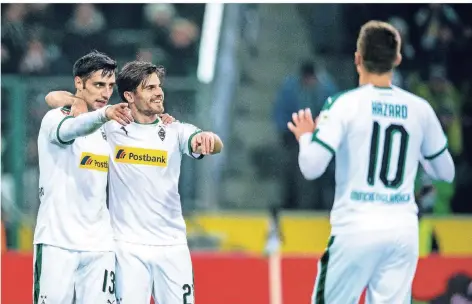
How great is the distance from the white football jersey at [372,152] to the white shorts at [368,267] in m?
0.08

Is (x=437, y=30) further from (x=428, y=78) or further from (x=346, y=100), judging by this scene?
(x=346, y=100)

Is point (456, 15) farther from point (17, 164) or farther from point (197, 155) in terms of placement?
point (197, 155)

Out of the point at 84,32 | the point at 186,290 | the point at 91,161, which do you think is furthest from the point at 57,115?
the point at 84,32

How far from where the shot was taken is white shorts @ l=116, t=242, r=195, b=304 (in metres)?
7.66

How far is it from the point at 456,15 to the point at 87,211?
8.85m

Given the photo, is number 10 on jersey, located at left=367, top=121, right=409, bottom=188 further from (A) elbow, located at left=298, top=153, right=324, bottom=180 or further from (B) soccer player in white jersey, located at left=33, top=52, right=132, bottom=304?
(B) soccer player in white jersey, located at left=33, top=52, right=132, bottom=304

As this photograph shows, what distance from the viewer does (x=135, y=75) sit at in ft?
25.7

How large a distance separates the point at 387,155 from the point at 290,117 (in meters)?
7.32

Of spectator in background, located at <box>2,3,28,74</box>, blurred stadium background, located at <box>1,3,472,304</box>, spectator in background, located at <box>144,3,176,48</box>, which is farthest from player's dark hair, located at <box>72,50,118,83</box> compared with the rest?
spectator in background, located at <box>144,3,176,48</box>

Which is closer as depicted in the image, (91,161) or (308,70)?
(91,161)

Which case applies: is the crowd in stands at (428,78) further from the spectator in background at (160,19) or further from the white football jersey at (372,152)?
the white football jersey at (372,152)

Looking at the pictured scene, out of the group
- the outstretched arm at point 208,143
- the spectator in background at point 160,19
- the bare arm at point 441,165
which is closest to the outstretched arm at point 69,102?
the outstretched arm at point 208,143


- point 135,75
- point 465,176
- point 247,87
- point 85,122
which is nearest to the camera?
point 85,122

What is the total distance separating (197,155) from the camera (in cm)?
769
